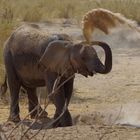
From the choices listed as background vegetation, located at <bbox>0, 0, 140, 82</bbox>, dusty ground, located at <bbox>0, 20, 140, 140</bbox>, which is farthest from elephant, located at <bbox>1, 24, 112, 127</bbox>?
background vegetation, located at <bbox>0, 0, 140, 82</bbox>

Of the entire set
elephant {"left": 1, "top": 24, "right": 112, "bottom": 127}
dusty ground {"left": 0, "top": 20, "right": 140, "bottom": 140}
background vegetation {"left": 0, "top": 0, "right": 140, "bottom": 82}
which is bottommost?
background vegetation {"left": 0, "top": 0, "right": 140, "bottom": 82}

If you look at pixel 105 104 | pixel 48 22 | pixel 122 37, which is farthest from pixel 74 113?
pixel 48 22

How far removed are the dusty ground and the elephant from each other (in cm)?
50

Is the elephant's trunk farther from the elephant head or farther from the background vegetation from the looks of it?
the background vegetation

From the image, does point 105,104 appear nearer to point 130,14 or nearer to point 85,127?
point 85,127

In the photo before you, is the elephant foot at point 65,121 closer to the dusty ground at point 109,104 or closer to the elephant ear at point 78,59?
the dusty ground at point 109,104

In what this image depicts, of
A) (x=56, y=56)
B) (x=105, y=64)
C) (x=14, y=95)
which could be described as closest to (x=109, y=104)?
(x=14, y=95)

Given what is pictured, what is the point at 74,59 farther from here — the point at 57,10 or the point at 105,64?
the point at 57,10

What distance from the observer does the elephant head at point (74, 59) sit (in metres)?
9.20

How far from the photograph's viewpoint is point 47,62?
32.0 feet

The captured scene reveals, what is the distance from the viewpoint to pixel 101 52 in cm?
1664

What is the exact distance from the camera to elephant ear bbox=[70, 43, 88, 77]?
9.40 metres

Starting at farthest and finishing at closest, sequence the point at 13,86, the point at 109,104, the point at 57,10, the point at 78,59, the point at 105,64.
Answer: the point at 57,10 < the point at 109,104 < the point at 13,86 < the point at 78,59 < the point at 105,64

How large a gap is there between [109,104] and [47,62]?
2664 mm
